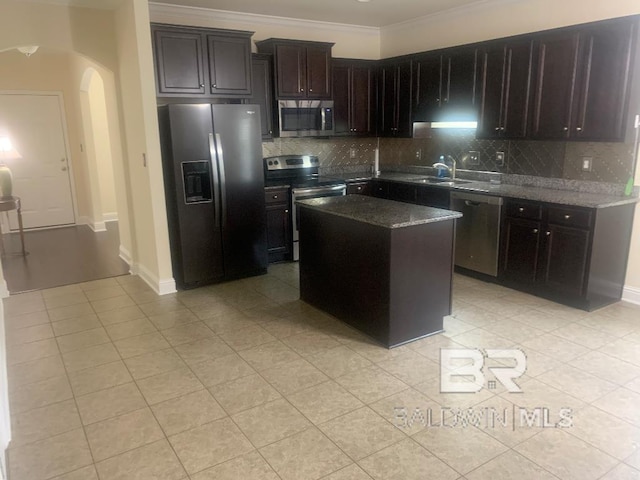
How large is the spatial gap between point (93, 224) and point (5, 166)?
143 centimetres

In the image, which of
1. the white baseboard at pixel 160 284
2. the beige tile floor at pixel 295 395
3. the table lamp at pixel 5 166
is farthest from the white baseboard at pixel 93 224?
the beige tile floor at pixel 295 395

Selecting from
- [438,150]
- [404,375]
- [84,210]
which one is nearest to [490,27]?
[438,150]

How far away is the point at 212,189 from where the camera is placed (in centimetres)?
454

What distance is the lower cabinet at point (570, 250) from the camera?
12.5 ft

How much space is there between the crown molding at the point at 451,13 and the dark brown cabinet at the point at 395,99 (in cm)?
59

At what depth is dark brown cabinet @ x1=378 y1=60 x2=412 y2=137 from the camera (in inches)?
223

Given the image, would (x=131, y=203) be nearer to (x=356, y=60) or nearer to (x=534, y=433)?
(x=356, y=60)

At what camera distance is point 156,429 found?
2.50 meters

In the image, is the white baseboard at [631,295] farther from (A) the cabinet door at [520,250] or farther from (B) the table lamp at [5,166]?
Result: (B) the table lamp at [5,166]

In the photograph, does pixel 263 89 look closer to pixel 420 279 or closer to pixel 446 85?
pixel 446 85

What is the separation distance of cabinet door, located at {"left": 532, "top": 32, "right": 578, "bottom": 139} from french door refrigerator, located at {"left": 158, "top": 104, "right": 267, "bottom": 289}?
2.62 meters

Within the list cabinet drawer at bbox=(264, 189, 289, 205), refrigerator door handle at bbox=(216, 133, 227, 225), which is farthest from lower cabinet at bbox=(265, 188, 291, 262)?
refrigerator door handle at bbox=(216, 133, 227, 225)

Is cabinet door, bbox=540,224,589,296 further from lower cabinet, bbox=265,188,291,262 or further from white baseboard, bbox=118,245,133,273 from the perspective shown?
white baseboard, bbox=118,245,133,273

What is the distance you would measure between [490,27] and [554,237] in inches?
95.4
